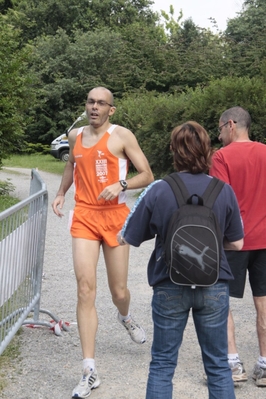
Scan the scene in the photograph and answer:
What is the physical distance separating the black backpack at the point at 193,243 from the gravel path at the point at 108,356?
143cm

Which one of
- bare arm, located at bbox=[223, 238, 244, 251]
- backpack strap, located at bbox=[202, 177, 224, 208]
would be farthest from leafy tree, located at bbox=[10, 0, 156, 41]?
backpack strap, located at bbox=[202, 177, 224, 208]

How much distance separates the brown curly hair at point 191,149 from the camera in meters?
3.53

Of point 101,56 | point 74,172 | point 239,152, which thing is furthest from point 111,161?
point 101,56

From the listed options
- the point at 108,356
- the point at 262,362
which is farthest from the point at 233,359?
the point at 108,356

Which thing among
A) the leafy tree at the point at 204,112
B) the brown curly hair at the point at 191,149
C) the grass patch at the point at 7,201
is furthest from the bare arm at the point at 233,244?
the leafy tree at the point at 204,112

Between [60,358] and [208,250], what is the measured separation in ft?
7.66

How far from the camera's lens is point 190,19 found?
168ft

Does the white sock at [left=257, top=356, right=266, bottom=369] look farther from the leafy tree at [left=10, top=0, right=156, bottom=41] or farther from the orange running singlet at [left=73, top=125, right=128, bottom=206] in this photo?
the leafy tree at [left=10, top=0, right=156, bottom=41]

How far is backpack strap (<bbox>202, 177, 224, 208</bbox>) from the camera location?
346 centimetres

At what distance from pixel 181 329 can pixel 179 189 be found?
2.33 feet

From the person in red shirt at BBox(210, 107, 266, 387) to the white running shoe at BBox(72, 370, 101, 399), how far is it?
0.93 metres

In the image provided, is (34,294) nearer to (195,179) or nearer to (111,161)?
(111,161)

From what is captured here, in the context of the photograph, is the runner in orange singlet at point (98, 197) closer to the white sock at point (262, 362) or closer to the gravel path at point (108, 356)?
the gravel path at point (108, 356)

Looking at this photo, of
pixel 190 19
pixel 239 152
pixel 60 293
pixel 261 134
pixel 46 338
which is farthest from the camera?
pixel 190 19
